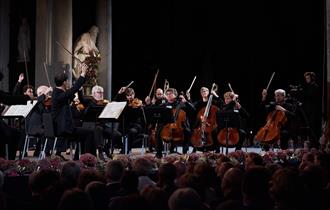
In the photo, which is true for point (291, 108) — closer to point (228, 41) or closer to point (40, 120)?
point (40, 120)

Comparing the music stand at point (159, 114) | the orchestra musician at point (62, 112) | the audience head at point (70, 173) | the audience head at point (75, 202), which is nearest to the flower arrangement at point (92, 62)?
the music stand at point (159, 114)

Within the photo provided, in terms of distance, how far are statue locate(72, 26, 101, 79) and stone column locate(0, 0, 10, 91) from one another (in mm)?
1973

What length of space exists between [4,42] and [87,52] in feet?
7.84

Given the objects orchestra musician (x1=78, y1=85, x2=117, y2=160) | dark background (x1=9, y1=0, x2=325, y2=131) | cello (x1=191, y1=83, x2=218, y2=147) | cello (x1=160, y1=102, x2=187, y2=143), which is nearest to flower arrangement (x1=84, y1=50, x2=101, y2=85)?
dark background (x1=9, y1=0, x2=325, y2=131)

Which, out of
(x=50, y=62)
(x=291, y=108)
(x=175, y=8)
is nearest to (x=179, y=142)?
(x=291, y=108)

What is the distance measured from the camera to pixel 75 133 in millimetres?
9406

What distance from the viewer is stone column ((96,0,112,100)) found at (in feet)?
55.0

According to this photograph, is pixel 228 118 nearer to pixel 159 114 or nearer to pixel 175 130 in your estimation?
pixel 159 114

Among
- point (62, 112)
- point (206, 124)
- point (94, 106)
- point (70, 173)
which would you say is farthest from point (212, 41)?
point (70, 173)

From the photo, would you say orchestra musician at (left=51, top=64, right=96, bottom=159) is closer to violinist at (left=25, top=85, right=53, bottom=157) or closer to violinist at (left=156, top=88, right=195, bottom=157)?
violinist at (left=25, top=85, right=53, bottom=157)

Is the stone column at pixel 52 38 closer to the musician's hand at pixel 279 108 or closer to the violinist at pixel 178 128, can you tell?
the violinist at pixel 178 128

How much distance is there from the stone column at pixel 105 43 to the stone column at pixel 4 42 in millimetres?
2384

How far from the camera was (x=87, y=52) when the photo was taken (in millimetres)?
16312

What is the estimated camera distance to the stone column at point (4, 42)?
1695 centimetres
